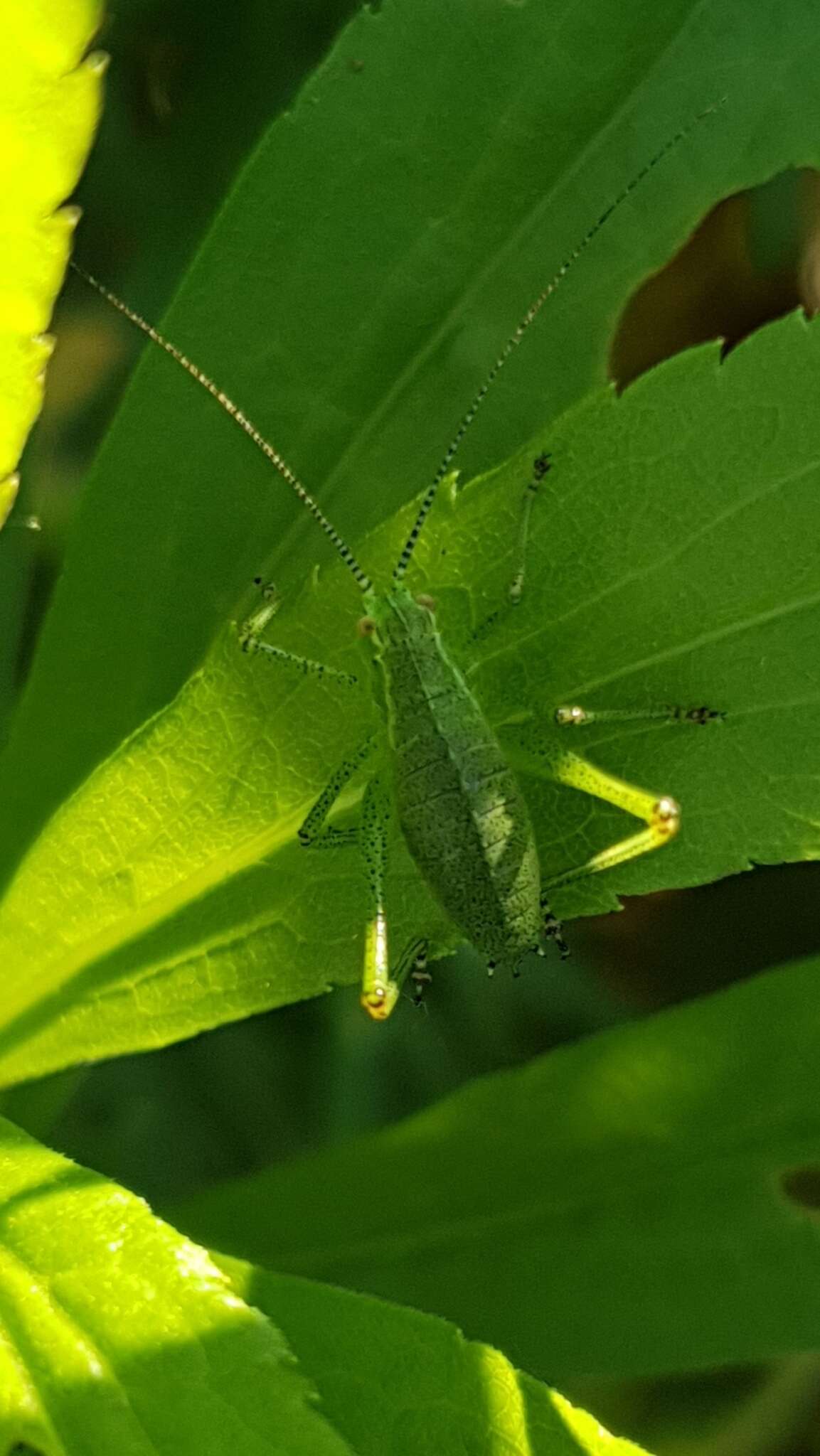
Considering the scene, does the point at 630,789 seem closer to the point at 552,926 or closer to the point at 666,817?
the point at 666,817

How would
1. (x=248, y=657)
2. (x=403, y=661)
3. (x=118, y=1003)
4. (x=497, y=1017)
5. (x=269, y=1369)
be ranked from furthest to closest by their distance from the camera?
(x=497, y=1017)
(x=403, y=661)
(x=118, y=1003)
(x=248, y=657)
(x=269, y=1369)

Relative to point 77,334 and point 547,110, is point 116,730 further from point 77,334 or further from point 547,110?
point 77,334

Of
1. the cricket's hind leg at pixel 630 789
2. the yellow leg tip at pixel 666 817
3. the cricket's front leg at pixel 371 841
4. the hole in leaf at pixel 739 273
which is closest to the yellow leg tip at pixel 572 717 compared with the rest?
the cricket's hind leg at pixel 630 789

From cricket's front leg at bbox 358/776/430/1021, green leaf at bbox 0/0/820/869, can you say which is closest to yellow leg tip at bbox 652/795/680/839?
cricket's front leg at bbox 358/776/430/1021

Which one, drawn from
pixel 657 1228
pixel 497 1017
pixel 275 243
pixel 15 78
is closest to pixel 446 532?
pixel 275 243

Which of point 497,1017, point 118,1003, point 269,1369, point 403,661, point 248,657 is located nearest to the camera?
point 269,1369

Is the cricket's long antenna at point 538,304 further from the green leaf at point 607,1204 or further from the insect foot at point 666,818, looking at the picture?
the green leaf at point 607,1204

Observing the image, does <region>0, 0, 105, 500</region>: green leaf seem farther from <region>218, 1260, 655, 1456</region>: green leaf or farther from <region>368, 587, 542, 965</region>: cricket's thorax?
<region>218, 1260, 655, 1456</region>: green leaf
